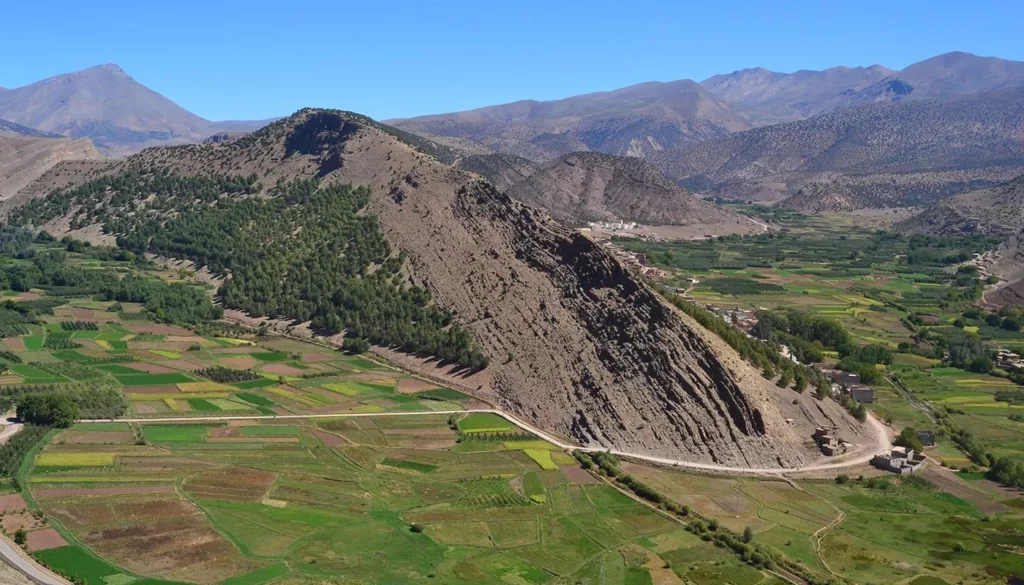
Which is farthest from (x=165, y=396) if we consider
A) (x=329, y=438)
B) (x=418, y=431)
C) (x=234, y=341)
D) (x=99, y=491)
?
(x=418, y=431)

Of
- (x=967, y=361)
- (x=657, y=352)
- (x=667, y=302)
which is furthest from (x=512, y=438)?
(x=967, y=361)

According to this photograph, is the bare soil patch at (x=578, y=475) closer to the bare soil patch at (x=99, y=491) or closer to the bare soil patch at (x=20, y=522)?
the bare soil patch at (x=99, y=491)

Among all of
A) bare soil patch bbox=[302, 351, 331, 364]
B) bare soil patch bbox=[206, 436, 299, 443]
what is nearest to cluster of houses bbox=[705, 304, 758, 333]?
bare soil patch bbox=[302, 351, 331, 364]

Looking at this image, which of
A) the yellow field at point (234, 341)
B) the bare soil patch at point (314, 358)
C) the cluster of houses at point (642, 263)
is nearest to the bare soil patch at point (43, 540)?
the bare soil patch at point (314, 358)

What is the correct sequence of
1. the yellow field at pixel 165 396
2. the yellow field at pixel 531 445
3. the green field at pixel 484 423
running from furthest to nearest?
the yellow field at pixel 165 396, the green field at pixel 484 423, the yellow field at pixel 531 445

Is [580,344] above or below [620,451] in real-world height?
above

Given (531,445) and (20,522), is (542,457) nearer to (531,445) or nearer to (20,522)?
(531,445)

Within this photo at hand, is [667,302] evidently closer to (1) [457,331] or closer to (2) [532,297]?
(2) [532,297]
